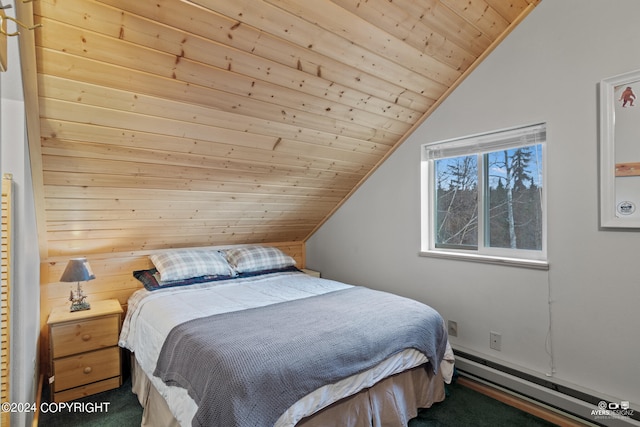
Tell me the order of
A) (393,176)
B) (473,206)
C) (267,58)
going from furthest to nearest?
(393,176)
(473,206)
(267,58)

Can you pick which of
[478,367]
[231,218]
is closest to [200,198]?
[231,218]

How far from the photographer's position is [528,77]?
2262mm

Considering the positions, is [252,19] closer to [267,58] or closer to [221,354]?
[267,58]

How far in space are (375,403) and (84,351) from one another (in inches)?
76.3

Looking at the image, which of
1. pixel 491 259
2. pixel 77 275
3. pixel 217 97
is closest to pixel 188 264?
pixel 77 275

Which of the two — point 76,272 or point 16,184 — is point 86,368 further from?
point 16,184

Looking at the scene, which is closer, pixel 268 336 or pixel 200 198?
pixel 268 336

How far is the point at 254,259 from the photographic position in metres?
3.27

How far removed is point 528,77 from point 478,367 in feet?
6.66

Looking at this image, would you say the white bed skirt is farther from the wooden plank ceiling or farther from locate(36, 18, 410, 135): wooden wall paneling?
locate(36, 18, 410, 135): wooden wall paneling

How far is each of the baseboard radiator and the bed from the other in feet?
1.32

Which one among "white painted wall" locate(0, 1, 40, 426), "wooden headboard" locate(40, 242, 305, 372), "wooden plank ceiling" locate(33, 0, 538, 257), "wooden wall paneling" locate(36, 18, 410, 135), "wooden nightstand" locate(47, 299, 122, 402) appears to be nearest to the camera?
"white painted wall" locate(0, 1, 40, 426)

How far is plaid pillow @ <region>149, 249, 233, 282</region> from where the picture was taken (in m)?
2.75

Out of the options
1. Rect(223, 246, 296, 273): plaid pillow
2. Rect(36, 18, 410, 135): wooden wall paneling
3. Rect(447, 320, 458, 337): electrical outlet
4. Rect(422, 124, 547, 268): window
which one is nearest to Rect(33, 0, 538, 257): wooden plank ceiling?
Rect(36, 18, 410, 135): wooden wall paneling
